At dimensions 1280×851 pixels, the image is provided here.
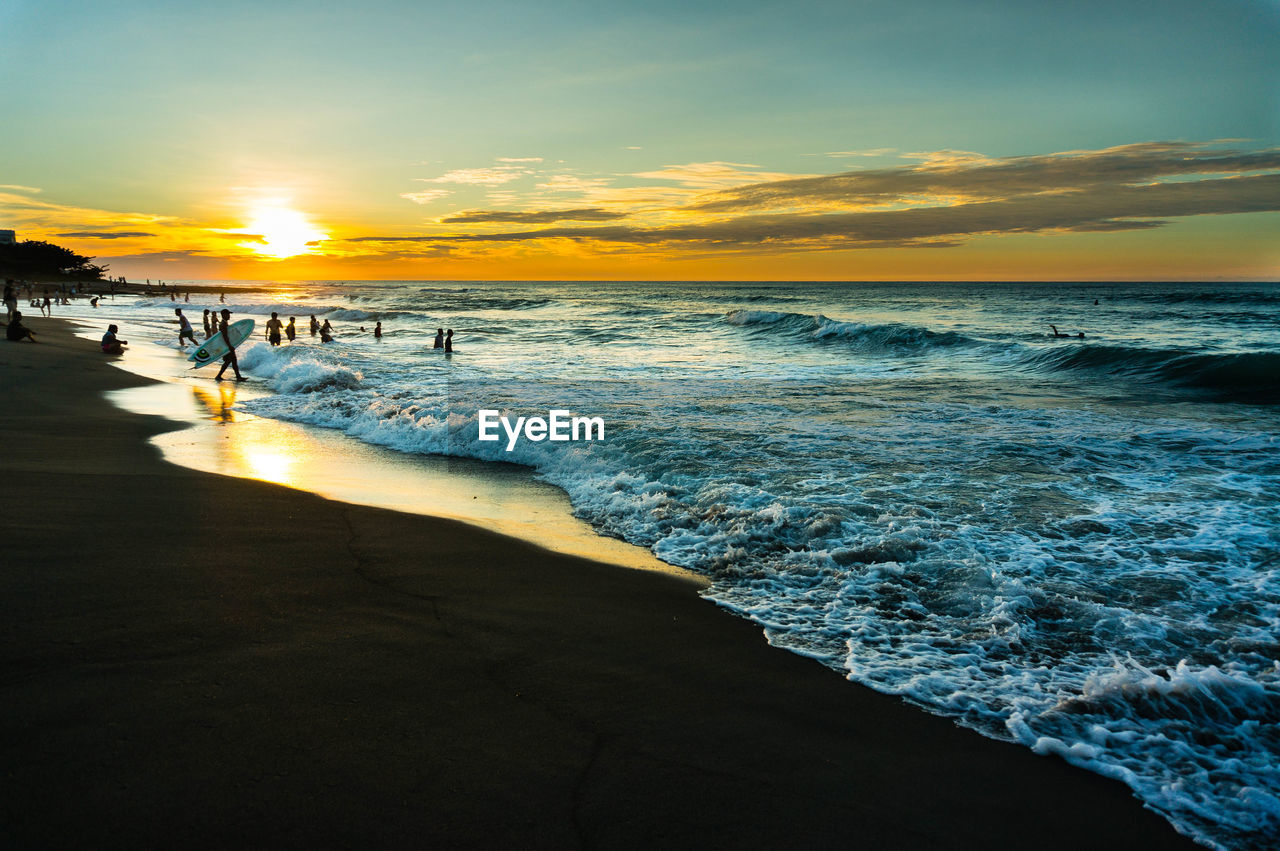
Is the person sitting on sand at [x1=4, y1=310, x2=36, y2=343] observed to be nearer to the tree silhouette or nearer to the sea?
the sea

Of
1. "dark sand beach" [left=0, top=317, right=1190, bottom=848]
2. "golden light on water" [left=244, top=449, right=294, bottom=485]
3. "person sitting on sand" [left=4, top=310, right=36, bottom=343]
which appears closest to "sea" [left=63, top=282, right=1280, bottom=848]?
"dark sand beach" [left=0, top=317, right=1190, bottom=848]

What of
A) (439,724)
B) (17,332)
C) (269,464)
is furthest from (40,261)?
(439,724)

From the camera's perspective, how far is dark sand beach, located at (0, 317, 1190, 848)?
2936 millimetres

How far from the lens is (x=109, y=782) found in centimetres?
294

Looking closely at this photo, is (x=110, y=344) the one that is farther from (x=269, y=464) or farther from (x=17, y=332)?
(x=269, y=464)

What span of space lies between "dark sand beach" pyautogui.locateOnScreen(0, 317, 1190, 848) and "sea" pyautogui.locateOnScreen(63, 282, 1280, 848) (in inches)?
20.6

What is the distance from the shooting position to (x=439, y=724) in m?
3.58

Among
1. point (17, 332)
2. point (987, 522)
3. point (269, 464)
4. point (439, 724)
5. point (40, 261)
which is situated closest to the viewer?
point (439, 724)

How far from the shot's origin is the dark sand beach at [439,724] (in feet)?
9.63

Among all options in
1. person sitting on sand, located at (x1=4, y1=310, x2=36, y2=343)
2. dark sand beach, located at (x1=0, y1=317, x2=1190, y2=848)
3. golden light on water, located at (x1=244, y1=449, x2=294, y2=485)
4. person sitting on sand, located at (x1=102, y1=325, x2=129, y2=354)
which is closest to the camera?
dark sand beach, located at (x1=0, y1=317, x2=1190, y2=848)

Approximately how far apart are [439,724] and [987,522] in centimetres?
614

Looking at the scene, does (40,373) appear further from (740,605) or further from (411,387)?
(740,605)

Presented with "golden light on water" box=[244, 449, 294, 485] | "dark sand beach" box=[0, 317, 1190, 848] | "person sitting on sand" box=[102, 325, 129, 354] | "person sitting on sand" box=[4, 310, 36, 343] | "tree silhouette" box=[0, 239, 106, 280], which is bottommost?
"dark sand beach" box=[0, 317, 1190, 848]

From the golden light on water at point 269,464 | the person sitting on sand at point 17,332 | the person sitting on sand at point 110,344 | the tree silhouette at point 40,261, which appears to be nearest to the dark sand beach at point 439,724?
the golden light on water at point 269,464
